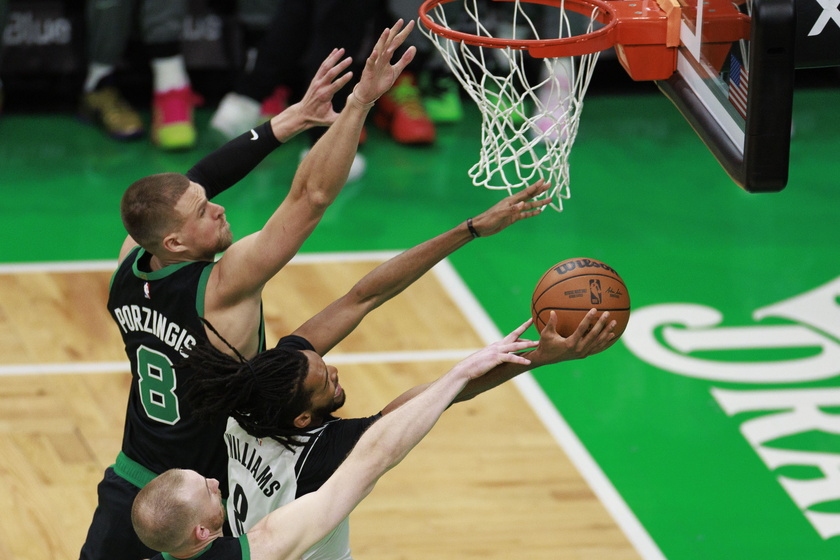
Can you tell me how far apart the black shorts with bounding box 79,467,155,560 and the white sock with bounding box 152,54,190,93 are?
5.02 metres

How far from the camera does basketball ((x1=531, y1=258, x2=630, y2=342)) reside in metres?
3.38

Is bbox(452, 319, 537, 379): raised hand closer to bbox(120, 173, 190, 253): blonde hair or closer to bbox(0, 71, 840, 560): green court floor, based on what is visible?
bbox(120, 173, 190, 253): blonde hair

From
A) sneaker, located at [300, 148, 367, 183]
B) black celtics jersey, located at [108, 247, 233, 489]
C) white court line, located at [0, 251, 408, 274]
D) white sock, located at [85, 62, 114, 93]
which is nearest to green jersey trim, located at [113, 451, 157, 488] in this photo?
black celtics jersey, located at [108, 247, 233, 489]

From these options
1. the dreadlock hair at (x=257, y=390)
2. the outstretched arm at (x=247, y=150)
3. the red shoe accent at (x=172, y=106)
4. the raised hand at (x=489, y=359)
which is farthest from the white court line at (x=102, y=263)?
the raised hand at (x=489, y=359)

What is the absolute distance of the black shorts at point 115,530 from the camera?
11.8 feet

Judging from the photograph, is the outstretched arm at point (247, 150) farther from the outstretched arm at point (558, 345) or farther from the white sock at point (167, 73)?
the white sock at point (167, 73)

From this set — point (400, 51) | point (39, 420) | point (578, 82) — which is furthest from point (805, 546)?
point (400, 51)

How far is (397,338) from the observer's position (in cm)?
611

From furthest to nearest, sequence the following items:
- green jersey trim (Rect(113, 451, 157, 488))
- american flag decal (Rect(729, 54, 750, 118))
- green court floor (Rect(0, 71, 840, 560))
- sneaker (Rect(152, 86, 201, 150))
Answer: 1. sneaker (Rect(152, 86, 201, 150))
2. green court floor (Rect(0, 71, 840, 560))
3. green jersey trim (Rect(113, 451, 157, 488))
4. american flag decal (Rect(729, 54, 750, 118))

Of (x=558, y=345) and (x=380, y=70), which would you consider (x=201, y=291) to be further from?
(x=558, y=345)

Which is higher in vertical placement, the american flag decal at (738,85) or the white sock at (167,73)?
the american flag decal at (738,85)

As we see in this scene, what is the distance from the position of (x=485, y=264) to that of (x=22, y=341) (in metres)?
2.51

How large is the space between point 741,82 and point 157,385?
1860mm

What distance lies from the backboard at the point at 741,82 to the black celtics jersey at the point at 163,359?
4.79 feet
